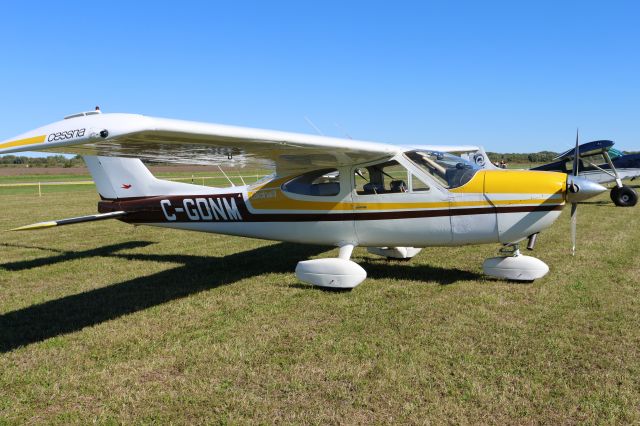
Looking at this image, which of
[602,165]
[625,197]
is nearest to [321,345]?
[625,197]

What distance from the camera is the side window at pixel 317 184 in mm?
7086

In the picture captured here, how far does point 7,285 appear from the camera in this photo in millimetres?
6961

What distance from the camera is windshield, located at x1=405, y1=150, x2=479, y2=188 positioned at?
20.8 feet

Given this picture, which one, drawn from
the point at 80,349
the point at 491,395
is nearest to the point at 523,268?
the point at 491,395

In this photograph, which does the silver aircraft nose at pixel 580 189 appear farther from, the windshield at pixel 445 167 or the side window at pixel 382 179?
the side window at pixel 382 179

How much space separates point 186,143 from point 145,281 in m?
3.11

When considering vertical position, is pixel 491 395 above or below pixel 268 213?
below

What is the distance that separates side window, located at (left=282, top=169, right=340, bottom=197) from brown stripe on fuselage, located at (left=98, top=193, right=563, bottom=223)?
35 cm

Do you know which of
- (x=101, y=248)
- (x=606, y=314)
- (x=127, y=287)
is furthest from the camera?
(x=101, y=248)

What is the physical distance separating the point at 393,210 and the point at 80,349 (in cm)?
427

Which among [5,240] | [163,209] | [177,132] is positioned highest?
[177,132]

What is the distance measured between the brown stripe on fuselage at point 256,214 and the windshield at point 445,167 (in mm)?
414

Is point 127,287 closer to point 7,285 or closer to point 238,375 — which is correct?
point 7,285

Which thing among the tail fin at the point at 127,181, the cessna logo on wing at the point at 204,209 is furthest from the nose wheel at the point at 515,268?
the tail fin at the point at 127,181
